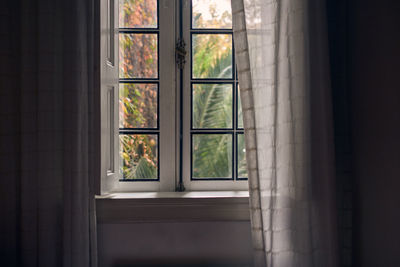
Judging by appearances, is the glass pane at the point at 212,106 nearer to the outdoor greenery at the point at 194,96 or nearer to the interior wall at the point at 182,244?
the outdoor greenery at the point at 194,96

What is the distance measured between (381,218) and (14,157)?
1.55m

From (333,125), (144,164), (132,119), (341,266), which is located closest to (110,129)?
(132,119)

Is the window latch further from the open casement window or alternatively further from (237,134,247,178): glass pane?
(237,134,247,178): glass pane

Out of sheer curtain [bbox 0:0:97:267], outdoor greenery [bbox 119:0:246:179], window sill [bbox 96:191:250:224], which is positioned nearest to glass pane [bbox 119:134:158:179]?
outdoor greenery [bbox 119:0:246:179]

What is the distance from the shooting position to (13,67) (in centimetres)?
128

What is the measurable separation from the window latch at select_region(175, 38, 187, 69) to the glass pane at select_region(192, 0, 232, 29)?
5.2 inches

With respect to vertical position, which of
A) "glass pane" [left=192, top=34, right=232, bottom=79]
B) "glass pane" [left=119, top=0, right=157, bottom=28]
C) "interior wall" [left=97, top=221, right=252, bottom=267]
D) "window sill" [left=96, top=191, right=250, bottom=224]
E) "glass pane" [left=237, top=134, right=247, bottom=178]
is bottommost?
"interior wall" [left=97, top=221, right=252, bottom=267]

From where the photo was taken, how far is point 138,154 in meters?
1.58

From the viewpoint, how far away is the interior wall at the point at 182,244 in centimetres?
141

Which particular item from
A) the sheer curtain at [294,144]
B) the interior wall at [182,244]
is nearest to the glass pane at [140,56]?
the sheer curtain at [294,144]

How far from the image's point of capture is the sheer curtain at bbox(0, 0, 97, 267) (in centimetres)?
123

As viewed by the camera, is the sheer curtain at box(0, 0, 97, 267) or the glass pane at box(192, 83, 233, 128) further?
the glass pane at box(192, 83, 233, 128)

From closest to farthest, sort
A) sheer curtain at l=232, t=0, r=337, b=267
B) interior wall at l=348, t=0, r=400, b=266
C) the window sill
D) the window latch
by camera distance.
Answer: interior wall at l=348, t=0, r=400, b=266
sheer curtain at l=232, t=0, r=337, b=267
the window sill
the window latch

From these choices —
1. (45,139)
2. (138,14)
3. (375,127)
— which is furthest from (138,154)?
(375,127)
